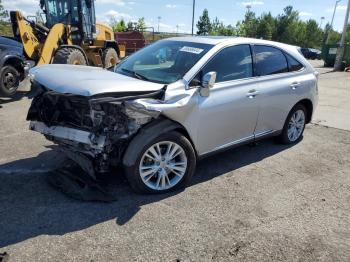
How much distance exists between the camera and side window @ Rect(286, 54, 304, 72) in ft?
18.9

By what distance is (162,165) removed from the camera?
4129mm

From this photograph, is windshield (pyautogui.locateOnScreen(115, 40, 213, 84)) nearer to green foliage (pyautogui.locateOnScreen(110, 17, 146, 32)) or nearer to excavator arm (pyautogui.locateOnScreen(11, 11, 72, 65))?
excavator arm (pyautogui.locateOnScreen(11, 11, 72, 65))

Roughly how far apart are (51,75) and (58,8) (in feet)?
28.4

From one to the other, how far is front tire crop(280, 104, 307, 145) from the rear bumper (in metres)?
3.33

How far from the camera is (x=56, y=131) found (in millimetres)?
4121

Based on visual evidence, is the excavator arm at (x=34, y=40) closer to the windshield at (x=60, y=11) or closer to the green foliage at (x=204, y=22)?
the windshield at (x=60, y=11)

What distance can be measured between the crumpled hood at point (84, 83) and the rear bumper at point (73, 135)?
1.56 feet

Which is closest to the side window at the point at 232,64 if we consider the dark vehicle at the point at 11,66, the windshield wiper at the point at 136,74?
the windshield wiper at the point at 136,74

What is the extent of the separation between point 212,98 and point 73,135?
1.69 m

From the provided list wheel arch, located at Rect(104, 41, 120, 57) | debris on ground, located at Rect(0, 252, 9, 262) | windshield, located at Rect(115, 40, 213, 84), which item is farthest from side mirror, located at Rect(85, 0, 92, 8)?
debris on ground, located at Rect(0, 252, 9, 262)

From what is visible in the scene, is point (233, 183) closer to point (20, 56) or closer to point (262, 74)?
point (262, 74)

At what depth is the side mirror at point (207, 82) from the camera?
4156mm

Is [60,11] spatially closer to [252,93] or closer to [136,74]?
[136,74]

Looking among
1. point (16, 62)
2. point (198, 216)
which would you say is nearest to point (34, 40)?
point (16, 62)
